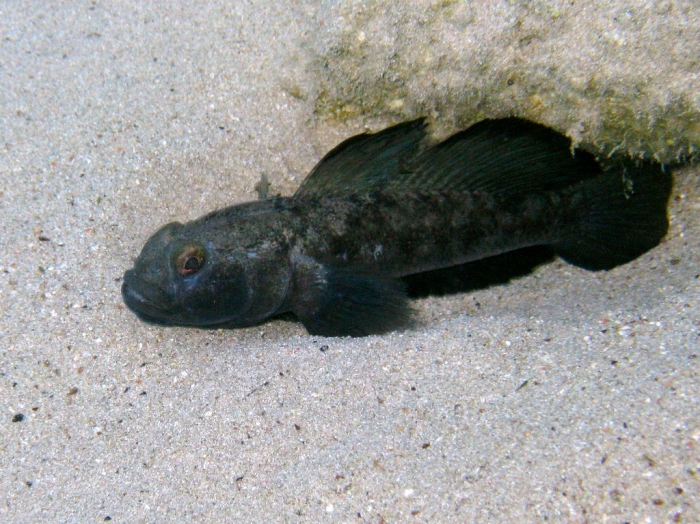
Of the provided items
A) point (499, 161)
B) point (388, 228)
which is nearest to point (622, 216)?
point (499, 161)

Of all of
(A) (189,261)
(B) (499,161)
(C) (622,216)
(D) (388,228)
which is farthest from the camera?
(C) (622,216)

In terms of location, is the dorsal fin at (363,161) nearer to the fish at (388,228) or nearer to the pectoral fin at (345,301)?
the fish at (388,228)

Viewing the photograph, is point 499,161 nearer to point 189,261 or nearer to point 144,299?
point 189,261

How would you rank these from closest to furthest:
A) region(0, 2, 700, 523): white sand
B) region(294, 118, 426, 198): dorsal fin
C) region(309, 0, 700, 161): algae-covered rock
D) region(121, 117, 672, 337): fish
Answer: region(0, 2, 700, 523): white sand → region(309, 0, 700, 161): algae-covered rock → region(121, 117, 672, 337): fish → region(294, 118, 426, 198): dorsal fin

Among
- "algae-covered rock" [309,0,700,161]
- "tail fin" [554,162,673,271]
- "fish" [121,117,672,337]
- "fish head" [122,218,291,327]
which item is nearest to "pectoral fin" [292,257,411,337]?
"fish" [121,117,672,337]

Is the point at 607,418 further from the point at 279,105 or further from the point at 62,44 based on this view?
the point at 62,44

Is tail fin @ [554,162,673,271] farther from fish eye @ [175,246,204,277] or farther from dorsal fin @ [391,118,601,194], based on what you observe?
fish eye @ [175,246,204,277]

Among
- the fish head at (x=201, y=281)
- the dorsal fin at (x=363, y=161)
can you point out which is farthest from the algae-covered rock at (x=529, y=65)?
the fish head at (x=201, y=281)
